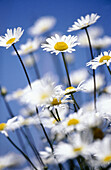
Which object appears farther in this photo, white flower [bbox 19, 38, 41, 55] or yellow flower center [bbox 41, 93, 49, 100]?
white flower [bbox 19, 38, 41, 55]

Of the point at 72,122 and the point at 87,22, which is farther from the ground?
the point at 87,22

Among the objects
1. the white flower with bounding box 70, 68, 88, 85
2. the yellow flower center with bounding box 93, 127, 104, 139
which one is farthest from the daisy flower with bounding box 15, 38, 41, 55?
the yellow flower center with bounding box 93, 127, 104, 139

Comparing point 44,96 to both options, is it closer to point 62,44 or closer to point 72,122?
point 72,122

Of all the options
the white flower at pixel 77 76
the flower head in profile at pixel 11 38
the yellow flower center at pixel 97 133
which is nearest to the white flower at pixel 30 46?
the flower head in profile at pixel 11 38

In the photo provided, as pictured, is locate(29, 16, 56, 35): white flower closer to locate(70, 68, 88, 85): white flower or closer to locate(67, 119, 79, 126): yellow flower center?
locate(70, 68, 88, 85): white flower

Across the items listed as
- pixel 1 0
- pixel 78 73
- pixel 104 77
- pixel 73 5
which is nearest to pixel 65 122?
pixel 104 77

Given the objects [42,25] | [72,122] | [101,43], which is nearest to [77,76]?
[101,43]

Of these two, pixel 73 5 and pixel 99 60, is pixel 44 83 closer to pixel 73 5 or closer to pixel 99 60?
pixel 99 60
